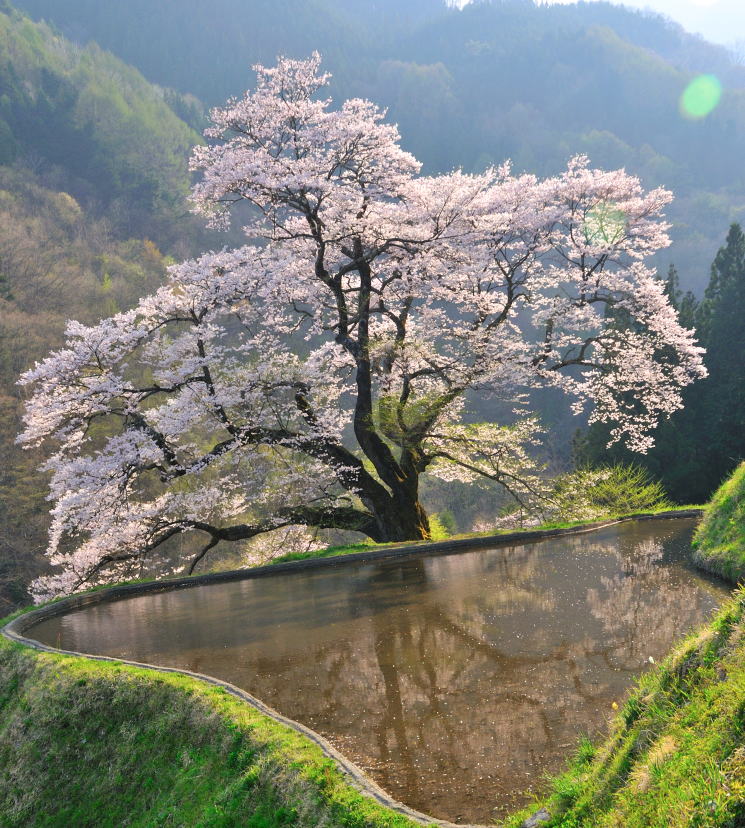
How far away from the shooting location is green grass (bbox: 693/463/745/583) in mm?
6996


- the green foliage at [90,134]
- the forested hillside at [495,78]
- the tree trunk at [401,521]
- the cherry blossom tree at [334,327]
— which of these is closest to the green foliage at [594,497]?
the cherry blossom tree at [334,327]

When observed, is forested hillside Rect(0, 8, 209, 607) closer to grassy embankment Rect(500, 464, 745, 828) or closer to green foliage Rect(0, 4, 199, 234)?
green foliage Rect(0, 4, 199, 234)

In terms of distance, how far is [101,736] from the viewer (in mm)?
5273

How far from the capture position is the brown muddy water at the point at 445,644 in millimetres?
3871

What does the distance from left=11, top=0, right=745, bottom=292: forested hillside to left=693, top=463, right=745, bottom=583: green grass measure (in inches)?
2377

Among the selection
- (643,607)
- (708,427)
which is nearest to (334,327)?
(643,607)

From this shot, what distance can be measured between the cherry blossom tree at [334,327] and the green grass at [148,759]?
6192 mm

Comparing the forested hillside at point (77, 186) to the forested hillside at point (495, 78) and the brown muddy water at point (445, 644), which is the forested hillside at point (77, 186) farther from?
the forested hillside at point (495, 78)

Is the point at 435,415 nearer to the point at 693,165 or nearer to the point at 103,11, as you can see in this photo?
the point at 693,165

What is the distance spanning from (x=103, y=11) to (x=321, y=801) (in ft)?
352

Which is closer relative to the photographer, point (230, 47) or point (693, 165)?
point (693, 165)

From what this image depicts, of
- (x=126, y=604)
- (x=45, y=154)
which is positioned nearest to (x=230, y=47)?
(x=45, y=154)

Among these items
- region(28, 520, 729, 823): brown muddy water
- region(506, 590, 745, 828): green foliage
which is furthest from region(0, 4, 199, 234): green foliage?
region(506, 590, 745, 828): green foliage

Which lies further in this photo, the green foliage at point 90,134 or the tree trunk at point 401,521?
the green foliage at point 90,134
